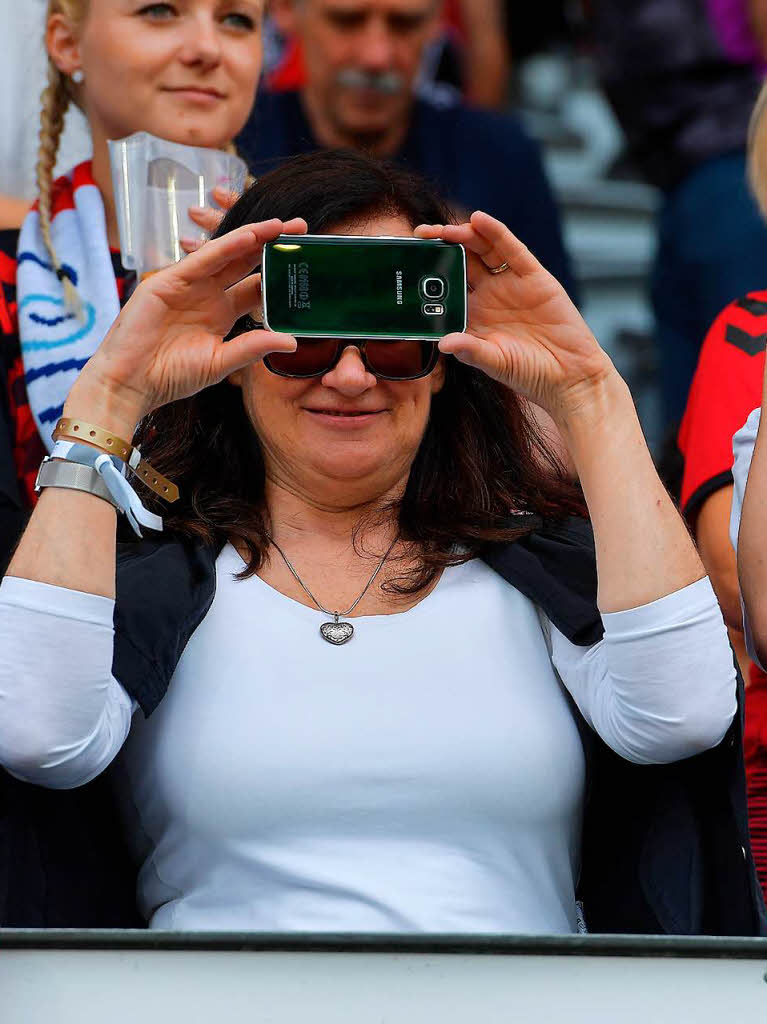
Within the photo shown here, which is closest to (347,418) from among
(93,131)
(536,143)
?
(93,131)

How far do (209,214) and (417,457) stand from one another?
0.54 m

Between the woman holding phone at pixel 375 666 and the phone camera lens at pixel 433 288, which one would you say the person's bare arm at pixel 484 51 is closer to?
the woman holding phone at pixel 375 666

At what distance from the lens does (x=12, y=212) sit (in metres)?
3.15

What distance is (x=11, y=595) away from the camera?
1857 mm

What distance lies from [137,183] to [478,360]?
2.86 feet

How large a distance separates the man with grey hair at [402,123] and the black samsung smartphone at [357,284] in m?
1.81

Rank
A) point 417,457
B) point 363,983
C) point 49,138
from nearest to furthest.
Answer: point 363,983 → point 417,457 → point 49,138

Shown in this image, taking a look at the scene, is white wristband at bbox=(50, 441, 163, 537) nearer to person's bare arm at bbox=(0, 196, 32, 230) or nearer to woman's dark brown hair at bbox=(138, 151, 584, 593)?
woman's dark brown hair at bbox=(138, 151, 584, 593)

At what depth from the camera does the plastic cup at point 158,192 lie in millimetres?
2590

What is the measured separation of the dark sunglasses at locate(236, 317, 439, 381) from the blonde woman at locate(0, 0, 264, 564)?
65 cm

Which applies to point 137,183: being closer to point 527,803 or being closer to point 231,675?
point 231,675

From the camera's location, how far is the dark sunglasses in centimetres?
203

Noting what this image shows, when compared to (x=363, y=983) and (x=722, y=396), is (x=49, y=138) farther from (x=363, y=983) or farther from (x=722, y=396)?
(x=363, y=983)

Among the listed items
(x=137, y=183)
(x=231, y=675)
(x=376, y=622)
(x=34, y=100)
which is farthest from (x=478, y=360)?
(x=34, y=100)
